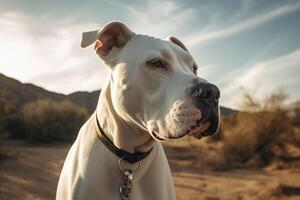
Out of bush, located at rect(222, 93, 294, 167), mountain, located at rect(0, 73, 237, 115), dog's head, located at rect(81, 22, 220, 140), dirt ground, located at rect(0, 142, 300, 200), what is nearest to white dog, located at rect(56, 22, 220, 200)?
dog's head, located at rect(81, 22, 220, 140)

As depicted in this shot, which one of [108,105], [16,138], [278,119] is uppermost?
[108,105]

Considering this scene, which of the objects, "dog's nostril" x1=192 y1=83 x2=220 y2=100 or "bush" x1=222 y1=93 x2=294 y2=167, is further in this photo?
"bush" x1=222 y1=93 x2=294 y2=167

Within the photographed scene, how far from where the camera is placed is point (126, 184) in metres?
2.98

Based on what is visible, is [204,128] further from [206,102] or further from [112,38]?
[112,38]

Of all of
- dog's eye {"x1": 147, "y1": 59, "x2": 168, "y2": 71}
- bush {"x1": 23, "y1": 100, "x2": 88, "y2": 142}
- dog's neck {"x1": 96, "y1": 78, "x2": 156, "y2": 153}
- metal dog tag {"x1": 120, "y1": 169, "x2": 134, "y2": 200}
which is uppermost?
dog's eye {"x1": 147, "y1": 59, "x2": 168, "y2": 71}

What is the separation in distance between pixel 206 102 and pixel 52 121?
2198 cm

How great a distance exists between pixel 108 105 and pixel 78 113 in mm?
22962

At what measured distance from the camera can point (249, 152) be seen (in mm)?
15125

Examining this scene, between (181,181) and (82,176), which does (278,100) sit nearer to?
(181,181)

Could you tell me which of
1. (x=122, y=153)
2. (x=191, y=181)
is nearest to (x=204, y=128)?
(x=122, y=153)

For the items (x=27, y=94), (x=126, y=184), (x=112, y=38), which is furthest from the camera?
(x=27, y=94)

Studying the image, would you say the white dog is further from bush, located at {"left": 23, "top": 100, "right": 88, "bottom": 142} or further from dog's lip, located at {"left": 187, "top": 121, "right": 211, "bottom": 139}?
bush, located at {"left": 23, "top": 100, "right": 88, "bottom": 142}

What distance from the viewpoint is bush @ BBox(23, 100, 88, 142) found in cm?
2266

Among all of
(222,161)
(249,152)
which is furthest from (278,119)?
(222,161)
